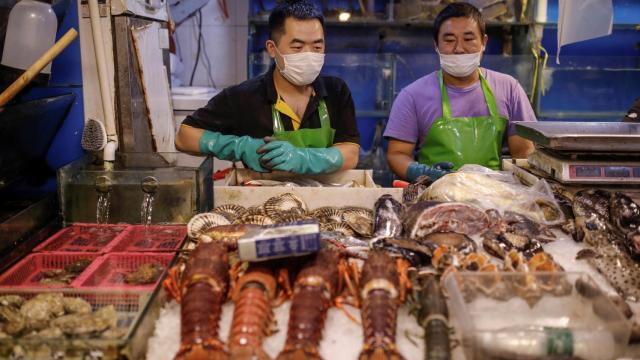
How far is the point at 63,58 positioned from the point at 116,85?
0.34 m

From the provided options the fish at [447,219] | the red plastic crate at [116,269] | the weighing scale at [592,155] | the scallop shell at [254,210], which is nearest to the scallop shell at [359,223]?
the fish at [447,219]

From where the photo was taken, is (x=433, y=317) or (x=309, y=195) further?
(x=309, y=195)

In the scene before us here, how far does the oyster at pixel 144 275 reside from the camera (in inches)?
78.1

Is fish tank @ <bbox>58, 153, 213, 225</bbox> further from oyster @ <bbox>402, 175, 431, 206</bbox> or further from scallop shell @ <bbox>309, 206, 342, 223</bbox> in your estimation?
oyster @ <bbox>402, 175, 431, 206</bbox>

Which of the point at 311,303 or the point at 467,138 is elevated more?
the point at 467,138

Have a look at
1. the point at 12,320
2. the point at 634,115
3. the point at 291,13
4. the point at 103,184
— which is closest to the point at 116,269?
the point at 12,320

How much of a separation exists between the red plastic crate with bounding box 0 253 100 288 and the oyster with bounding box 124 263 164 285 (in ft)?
0.66

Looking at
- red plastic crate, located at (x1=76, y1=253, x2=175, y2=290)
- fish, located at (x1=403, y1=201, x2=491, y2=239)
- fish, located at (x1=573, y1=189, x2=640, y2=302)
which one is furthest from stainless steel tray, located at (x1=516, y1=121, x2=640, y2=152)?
red plastic crate, located at (x1=76, y1=253, x2=175, y2=290)

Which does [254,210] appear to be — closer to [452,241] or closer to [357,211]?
[357,211]

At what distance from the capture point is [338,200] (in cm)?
287

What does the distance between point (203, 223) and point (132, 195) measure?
438 millimetres

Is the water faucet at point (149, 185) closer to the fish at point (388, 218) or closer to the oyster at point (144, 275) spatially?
the oyster at point (144, 275)

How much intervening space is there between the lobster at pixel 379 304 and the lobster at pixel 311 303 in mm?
117

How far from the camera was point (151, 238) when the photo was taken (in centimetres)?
242
